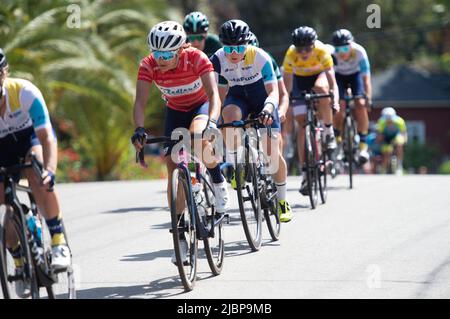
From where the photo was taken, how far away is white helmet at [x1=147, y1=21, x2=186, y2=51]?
823cm

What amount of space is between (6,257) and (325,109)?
752 centimetres

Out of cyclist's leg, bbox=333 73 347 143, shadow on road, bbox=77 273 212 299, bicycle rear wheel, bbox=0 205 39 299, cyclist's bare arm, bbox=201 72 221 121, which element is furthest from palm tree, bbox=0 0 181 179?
bicycle rear wheel, bbox=0 205 39 299

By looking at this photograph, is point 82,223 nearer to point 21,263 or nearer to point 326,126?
point 326,126

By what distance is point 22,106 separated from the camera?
6984 mm

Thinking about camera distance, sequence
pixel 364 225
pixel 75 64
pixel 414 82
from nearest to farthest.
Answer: pixel 364 225, pixel 75 64, pixel 414 82

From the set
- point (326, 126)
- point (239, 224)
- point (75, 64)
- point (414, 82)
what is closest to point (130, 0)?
point (75, 64)

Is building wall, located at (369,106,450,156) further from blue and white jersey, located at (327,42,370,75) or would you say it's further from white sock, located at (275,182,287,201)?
white sock, located at (275,182,287,201)

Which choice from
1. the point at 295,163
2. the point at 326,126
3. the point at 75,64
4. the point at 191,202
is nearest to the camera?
the point at 191,202

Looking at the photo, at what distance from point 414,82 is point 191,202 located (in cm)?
5193

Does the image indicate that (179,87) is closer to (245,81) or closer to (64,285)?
(245,81)

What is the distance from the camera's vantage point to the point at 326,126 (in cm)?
1364
